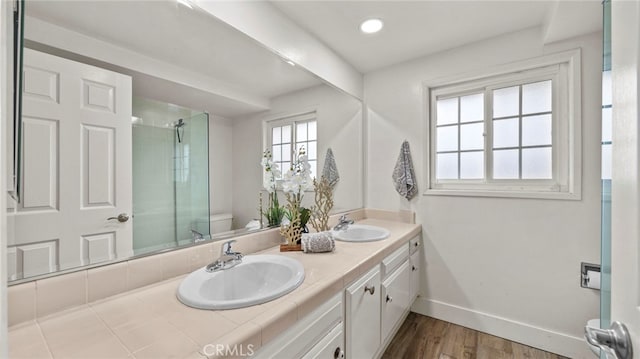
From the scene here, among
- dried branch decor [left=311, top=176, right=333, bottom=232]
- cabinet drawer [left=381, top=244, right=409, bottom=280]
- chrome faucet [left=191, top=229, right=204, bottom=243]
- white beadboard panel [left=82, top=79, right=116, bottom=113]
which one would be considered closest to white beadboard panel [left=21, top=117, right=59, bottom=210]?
white beadboard panel [left=82, top=79, right=116, bottom=113]

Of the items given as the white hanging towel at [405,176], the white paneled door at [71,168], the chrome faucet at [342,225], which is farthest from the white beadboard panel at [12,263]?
the white hanging towel at [405,176]

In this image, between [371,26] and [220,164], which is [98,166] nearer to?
[220,164]

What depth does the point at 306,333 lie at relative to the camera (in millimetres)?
893

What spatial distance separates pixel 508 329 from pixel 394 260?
1082mm

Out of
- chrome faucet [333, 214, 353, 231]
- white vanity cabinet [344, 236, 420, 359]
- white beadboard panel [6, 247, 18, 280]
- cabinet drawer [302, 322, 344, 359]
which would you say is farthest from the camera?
chrome faucet [333, 214, 353, 231]

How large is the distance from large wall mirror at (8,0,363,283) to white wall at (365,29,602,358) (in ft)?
4.20

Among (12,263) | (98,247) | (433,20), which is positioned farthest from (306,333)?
(433,20)

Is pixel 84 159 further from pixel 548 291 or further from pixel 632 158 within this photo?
pixel 548 291

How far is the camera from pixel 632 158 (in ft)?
1.44

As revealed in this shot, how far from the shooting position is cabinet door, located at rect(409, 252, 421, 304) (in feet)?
6.64

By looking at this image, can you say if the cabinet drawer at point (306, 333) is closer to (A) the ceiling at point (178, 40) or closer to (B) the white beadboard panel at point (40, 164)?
(B) the white beadboard panel at point (40, 164)

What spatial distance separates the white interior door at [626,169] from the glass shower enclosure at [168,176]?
132 cm

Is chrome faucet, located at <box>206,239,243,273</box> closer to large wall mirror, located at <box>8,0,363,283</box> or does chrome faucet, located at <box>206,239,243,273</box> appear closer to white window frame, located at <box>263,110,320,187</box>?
large wall mirror, located at <box>8,0,363,283</box>

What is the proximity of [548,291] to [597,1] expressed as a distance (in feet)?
5.80
